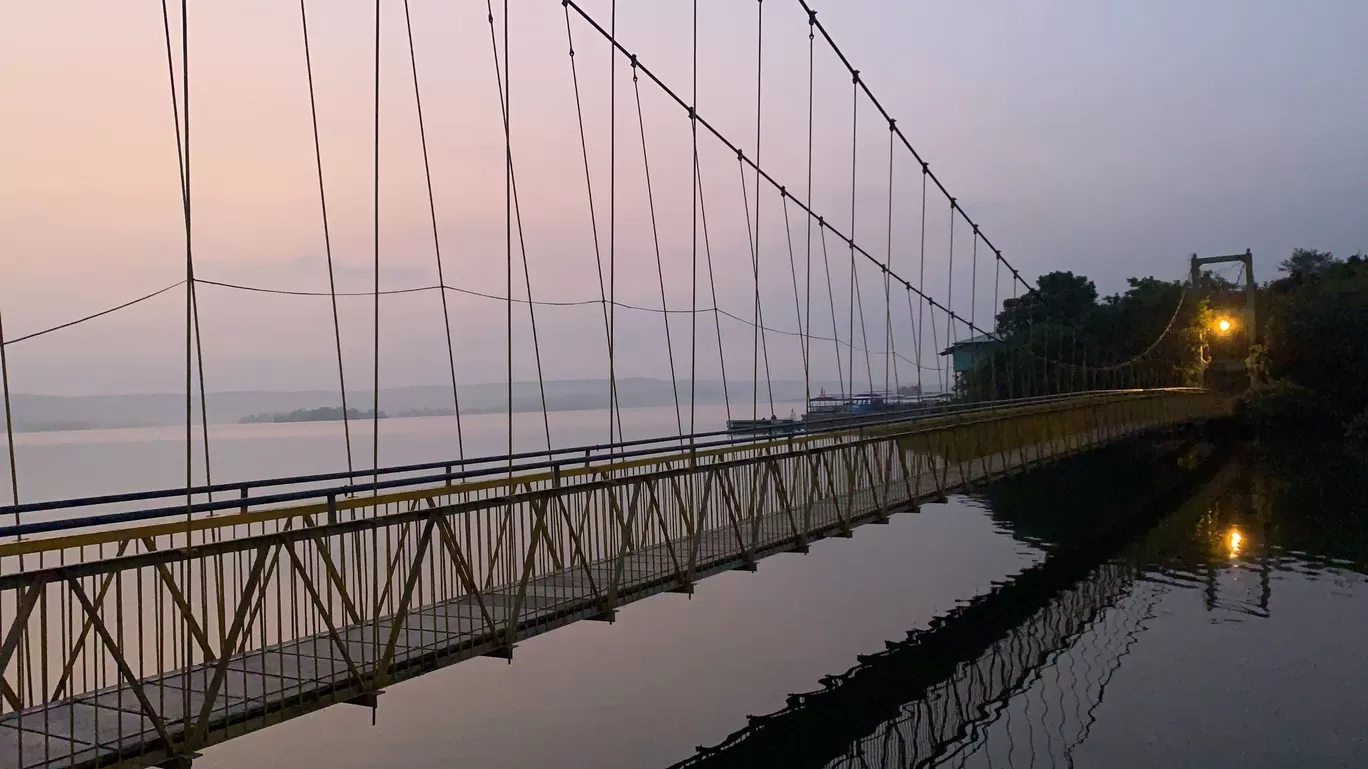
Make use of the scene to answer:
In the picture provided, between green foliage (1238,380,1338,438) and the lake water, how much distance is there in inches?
809

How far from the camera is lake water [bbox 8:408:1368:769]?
10.0m

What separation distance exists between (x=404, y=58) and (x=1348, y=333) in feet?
136

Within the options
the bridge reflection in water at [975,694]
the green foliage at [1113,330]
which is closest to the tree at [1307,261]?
the green foliage at [1113,330]

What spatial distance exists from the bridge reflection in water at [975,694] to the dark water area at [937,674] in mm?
37

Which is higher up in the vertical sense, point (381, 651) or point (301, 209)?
point (301, 209)

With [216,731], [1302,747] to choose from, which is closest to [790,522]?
[1302,747]

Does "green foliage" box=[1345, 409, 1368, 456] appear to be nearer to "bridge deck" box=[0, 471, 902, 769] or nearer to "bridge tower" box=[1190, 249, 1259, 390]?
"bridge tower" box=[1190, 249, 1259, 390]

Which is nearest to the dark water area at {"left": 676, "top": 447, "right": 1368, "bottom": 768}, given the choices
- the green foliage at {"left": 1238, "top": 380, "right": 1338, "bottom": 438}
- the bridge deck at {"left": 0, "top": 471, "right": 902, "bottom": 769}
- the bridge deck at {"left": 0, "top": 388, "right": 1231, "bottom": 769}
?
the bridge deck at {"left": 0, "top": 388, "right": 1231, "bottom": 769}

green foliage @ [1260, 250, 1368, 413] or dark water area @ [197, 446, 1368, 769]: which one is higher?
green foliage @ [1260, 250, 1368, 413]

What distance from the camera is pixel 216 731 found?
5422mm

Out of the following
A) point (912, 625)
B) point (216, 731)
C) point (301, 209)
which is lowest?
point (912, 625)

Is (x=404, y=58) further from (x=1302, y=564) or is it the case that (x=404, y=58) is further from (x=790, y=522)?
(x=1302, y=564)

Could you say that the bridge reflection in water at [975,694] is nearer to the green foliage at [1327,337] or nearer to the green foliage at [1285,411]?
the green foliage at [1285,411]

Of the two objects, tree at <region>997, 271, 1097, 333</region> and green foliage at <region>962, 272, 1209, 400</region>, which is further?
tree at <region>997, 271, 1097, 333</region>
